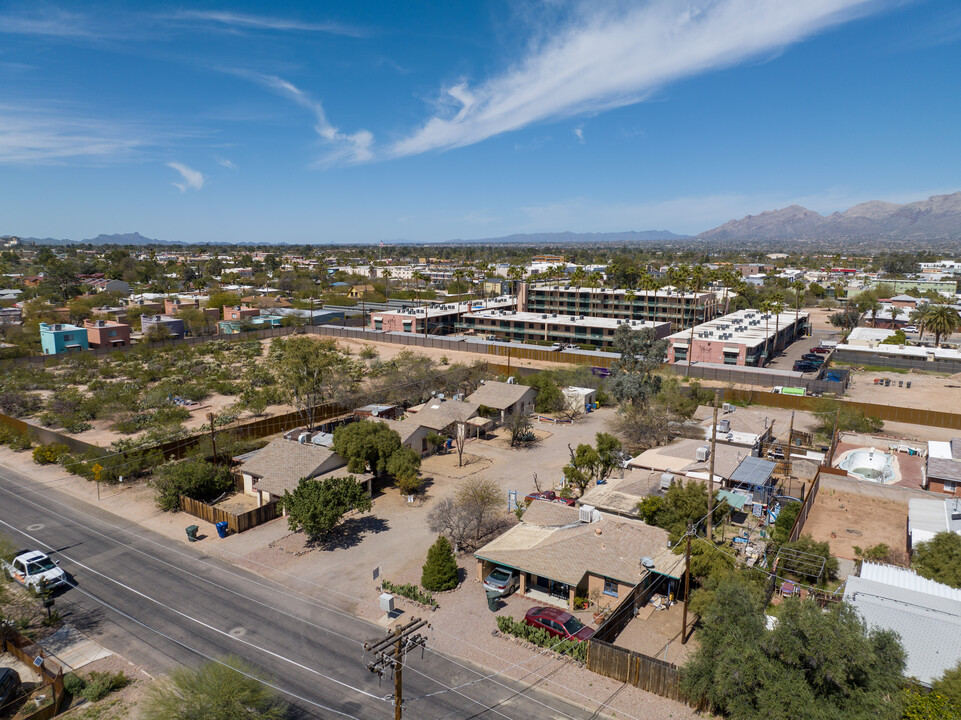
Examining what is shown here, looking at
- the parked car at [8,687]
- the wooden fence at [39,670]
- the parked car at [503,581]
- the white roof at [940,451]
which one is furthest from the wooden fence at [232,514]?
the white roof at [940,451]

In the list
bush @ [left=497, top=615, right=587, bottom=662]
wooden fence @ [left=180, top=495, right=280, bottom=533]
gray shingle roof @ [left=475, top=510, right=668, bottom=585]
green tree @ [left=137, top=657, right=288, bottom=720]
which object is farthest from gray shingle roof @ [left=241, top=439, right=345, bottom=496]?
green tree @ [left=137, top=657, right=288, bottom=720]

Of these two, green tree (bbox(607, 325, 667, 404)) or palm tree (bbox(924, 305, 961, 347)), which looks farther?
palm tree (bbox(924, 305, 961, 347))

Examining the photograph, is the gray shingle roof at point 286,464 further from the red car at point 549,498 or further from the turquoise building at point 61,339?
the turquoise building at point 61,339

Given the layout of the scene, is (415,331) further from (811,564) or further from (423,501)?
(811,564)

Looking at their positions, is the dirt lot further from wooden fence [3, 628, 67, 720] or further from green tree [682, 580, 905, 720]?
wooden fence [3, 628, 67, 720]

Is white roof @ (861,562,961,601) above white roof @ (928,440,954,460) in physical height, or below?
above

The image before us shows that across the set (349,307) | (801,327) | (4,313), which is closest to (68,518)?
(4,313)
